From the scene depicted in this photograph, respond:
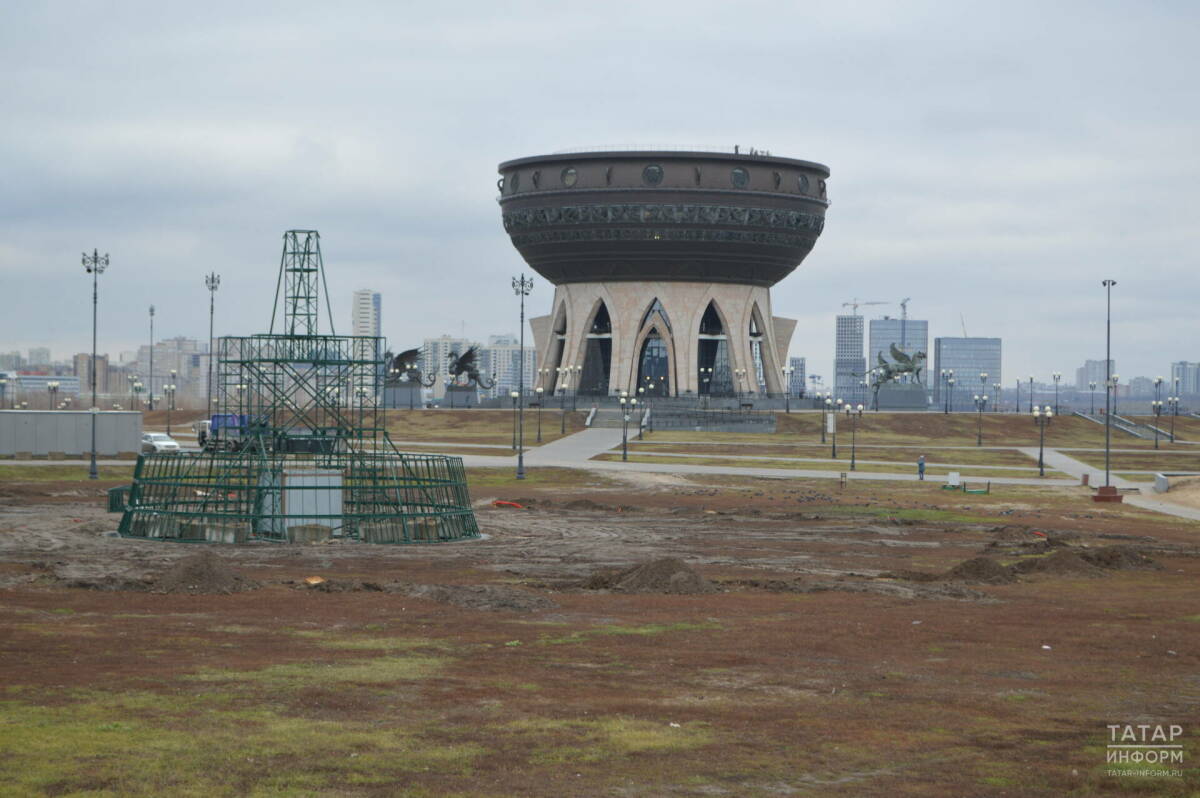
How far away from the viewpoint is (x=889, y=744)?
1950 cm

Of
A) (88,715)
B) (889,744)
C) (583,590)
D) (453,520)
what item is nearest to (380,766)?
(88,715)

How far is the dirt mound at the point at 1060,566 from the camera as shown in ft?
Result: 130

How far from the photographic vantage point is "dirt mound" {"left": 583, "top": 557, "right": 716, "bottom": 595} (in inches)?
1382

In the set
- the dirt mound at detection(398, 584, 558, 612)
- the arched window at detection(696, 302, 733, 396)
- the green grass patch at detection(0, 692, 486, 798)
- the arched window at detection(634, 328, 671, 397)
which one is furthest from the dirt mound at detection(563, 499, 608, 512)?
the arched window at detection(634, 328, 671, 397)

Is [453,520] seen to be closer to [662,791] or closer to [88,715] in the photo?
[88,715]

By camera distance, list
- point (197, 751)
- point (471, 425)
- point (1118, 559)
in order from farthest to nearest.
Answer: point (471, 425), point (1118, 559), point (197, 751)

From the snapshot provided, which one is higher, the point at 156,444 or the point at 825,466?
the point at 156,444

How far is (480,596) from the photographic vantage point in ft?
109

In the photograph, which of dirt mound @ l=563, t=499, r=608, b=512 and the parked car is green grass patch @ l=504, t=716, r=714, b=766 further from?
the parked car

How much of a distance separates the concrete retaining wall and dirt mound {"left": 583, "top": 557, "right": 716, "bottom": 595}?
190ft

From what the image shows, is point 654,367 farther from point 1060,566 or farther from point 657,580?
point 657,580

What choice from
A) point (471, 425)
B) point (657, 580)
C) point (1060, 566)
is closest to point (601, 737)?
point (657, 580)

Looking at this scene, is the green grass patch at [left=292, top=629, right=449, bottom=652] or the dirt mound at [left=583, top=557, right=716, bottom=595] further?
the dirt mound at [left=583, top=557, right=716, bottom=595]

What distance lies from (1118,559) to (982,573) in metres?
6.03
